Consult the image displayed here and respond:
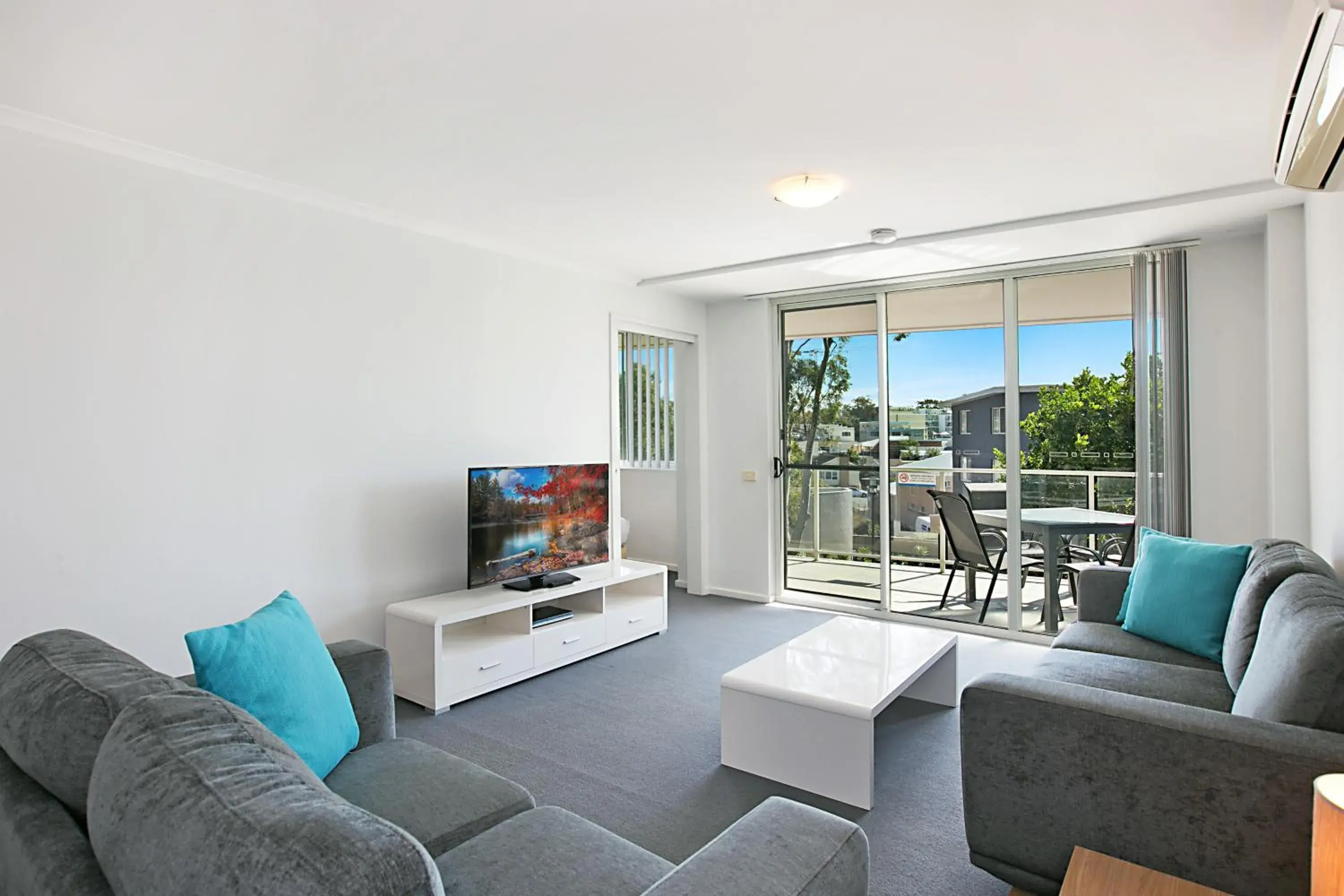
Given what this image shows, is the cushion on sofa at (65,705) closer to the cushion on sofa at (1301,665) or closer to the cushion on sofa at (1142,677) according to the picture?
the cushion on sofa at (1301,665)

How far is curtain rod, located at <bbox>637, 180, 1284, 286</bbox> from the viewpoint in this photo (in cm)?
336

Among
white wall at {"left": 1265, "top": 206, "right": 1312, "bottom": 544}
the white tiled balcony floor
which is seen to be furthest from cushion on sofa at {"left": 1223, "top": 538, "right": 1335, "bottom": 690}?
the white tiled balcony floor

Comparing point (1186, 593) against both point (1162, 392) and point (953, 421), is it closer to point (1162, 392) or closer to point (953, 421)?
point (1162, 392)

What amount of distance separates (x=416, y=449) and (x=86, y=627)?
1581 millimetres

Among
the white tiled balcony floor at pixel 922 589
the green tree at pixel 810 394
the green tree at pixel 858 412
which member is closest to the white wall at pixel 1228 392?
the white tiled balcony floor at pixel 922 589

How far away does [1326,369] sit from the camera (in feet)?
9.52

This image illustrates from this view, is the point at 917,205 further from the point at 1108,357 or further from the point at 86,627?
the point at 86,627

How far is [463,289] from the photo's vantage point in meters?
4.13

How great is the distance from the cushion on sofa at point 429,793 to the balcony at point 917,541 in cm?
404

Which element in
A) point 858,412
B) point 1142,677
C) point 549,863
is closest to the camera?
point 549,863

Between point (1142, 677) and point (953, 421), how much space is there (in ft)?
9.17

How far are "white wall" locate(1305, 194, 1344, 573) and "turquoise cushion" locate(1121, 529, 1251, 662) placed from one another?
36 cm

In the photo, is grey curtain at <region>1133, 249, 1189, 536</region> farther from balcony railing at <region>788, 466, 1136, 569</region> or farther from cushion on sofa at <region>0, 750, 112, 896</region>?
cushion on sofa at <region>0, 750, 112, 896</region>

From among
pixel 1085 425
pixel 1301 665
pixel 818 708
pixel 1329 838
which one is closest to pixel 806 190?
pixel 818 708
